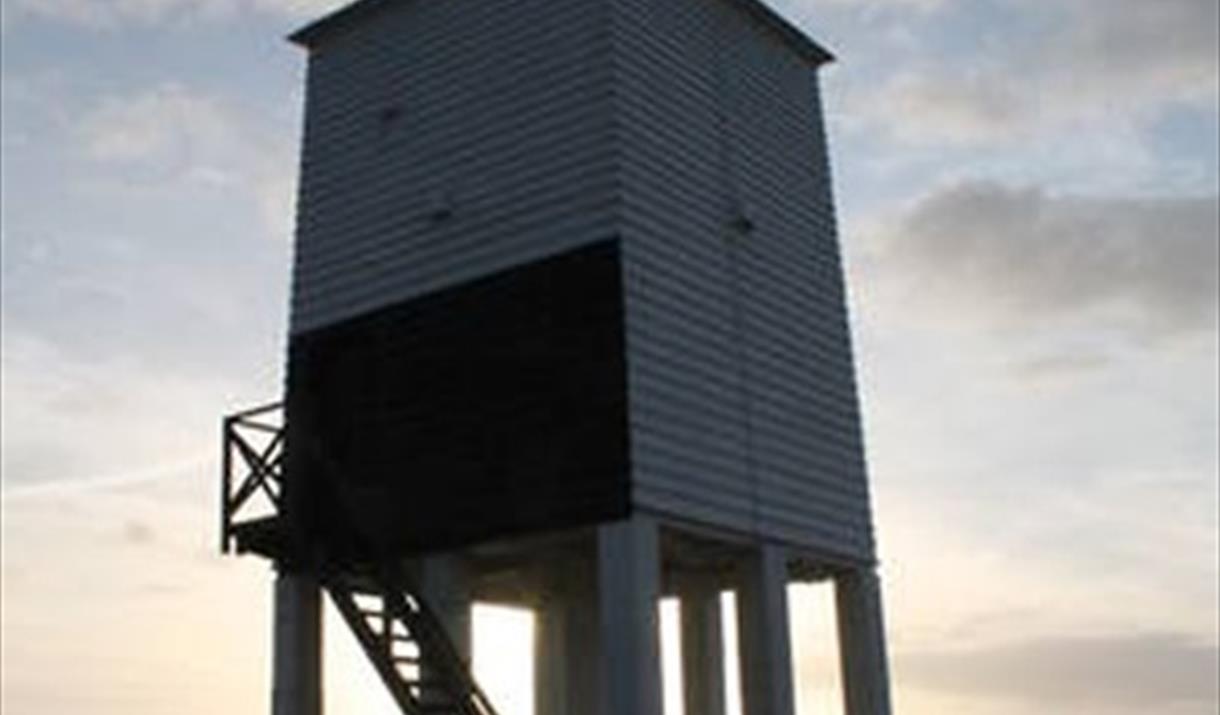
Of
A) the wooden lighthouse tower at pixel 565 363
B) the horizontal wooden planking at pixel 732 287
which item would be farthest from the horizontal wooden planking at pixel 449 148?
the horizontal wooden planking at pixel 732 287

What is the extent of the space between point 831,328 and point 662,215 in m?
4.19

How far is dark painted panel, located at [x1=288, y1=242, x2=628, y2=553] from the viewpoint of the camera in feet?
72.1

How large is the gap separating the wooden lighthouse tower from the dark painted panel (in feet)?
0.13

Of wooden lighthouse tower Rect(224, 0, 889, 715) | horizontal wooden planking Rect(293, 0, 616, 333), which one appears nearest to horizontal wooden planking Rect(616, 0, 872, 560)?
wooden lighthouse tower Rect(224, 0, 889, 715)

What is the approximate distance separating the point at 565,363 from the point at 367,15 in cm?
704

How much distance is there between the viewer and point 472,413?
23297 millimetres

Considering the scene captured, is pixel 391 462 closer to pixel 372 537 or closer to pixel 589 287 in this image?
pixel 372 537

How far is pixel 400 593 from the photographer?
22.4 metres

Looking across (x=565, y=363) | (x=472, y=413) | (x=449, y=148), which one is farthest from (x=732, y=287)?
(x=449, y=148)

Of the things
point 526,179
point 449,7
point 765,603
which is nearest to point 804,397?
point 765,603

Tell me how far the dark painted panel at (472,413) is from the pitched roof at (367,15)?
465cm

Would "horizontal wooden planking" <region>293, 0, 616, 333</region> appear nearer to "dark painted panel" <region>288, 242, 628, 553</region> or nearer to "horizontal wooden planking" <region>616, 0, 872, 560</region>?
"dark painted panel" <region>288, 242, 628, 553</region>

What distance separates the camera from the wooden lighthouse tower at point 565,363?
22.1m

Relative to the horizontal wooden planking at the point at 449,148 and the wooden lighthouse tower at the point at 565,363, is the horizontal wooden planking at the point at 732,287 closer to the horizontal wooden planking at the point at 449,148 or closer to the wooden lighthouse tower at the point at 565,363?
the wooden lighthouse tower at the point at 565,363
